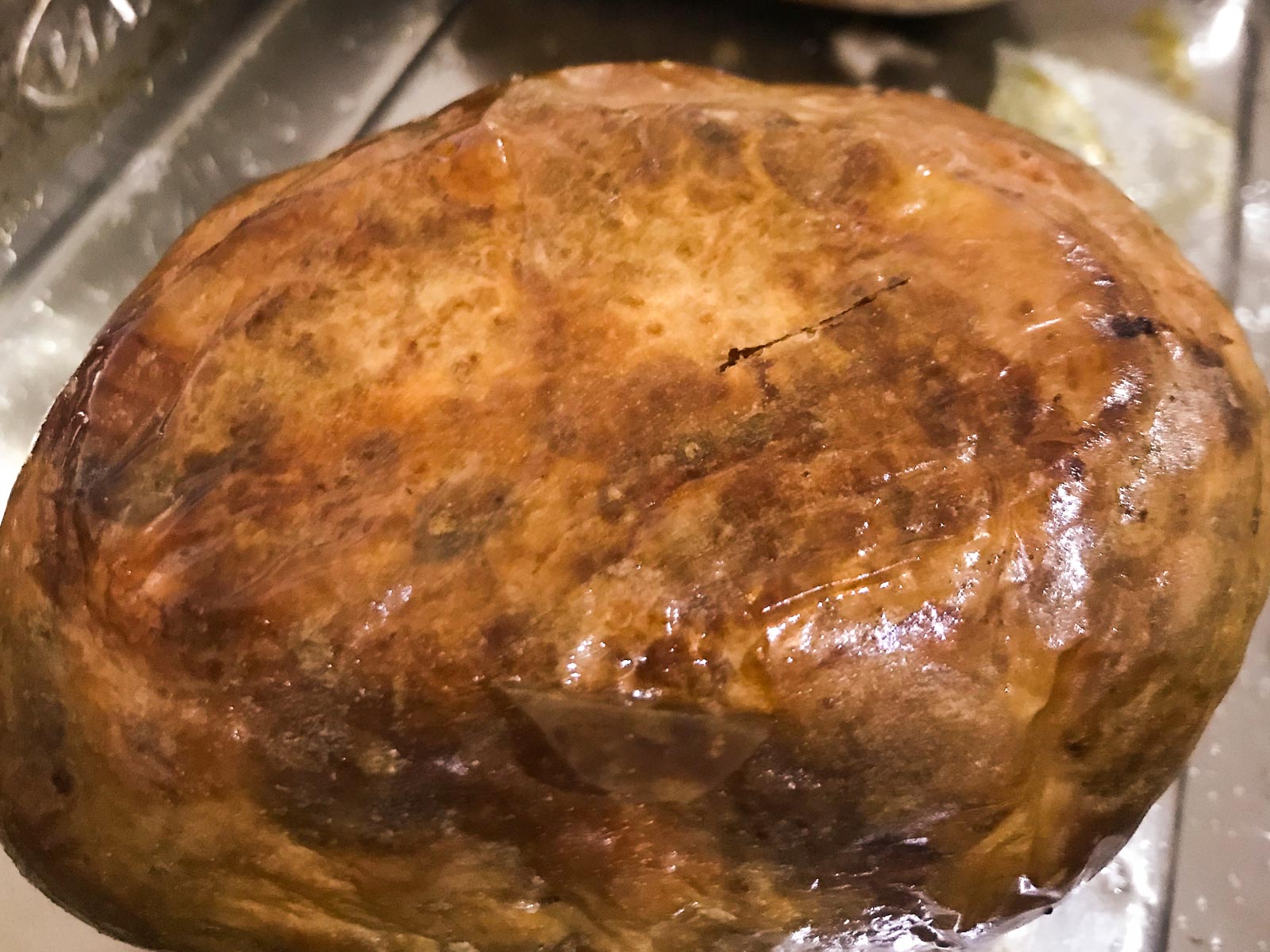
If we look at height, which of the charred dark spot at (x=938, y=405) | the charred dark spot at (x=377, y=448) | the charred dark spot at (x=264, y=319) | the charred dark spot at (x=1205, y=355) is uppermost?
the charred dark spot at (x=1205, y=355)

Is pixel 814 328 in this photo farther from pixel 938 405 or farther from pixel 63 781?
pixel 63 781

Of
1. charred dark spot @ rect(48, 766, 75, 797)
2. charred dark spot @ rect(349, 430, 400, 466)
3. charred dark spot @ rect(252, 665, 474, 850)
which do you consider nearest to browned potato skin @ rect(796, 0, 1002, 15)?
charred dark spot @ rect(349, 430, 400, 466)

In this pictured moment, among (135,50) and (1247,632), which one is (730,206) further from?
(135,50)

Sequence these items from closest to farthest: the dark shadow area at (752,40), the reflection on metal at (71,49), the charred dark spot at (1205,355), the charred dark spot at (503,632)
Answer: the charred dark spot at (503,632) → the charred dark spot at (1205,355) → the reflection on metal at (71,49) → the dark shadow area at (752,40)

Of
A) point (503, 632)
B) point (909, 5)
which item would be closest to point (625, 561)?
point (503, 632)

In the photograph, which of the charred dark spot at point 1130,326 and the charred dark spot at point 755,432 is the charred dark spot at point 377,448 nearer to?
the charred dark spot at point 755,432

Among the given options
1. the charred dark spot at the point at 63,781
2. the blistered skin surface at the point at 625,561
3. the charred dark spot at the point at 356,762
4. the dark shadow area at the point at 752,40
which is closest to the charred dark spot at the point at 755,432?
the blistered skin surface at the point at 625,561

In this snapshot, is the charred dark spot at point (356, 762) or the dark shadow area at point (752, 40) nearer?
the charred dark spot at point (356, 762)

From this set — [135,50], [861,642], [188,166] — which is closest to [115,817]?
[861,642]
